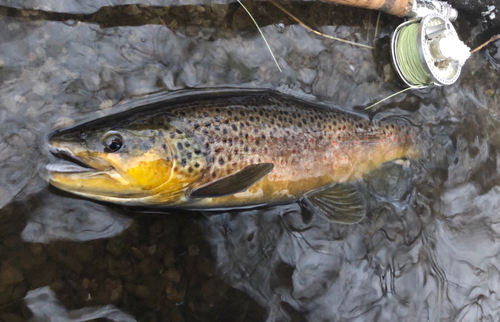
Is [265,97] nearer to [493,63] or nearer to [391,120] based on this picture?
[391,120]

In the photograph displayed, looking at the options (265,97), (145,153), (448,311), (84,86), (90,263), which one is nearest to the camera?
(145,153)

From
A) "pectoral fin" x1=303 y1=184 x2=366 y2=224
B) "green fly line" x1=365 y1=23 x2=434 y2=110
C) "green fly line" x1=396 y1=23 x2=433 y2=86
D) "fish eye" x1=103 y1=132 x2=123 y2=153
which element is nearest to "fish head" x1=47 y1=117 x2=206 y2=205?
"fish eye" x1=103 y1=132 x2=123 y2=153

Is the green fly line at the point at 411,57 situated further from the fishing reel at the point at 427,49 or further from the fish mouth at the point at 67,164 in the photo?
the fish mouth at the point at 67,164

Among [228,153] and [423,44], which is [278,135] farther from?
[423,44]

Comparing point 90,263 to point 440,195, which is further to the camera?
point 440,195

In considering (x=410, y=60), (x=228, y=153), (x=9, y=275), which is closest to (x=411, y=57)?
(x=410, y=60)

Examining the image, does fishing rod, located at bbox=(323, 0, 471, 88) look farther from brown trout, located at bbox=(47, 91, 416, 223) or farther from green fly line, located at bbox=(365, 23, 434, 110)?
brown trout, located at bbox=(47, 91, 416, 223)

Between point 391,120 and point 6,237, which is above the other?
point 391,120

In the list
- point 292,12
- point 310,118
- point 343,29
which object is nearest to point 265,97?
point 310,118
